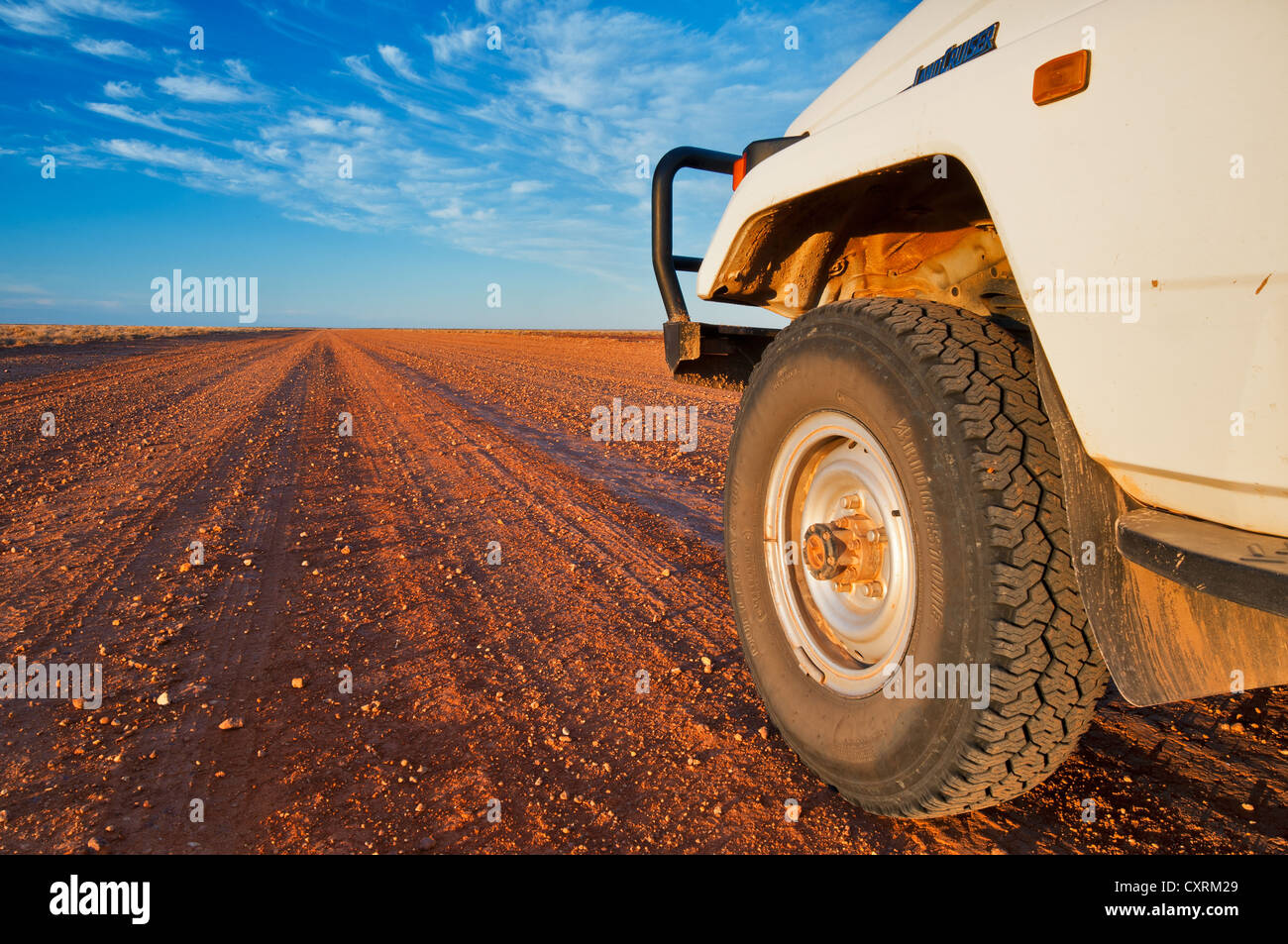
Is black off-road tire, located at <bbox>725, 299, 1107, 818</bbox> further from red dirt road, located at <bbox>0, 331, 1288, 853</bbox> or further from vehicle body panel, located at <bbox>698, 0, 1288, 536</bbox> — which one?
red dirt road, located at <bbox>0, 331, 1288, 853</bbox>

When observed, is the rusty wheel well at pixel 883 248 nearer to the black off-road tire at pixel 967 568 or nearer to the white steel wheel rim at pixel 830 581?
the black off-road tire at pixel 967 568

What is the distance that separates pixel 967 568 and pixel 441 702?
6.20 feet

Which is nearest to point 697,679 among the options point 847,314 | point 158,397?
point 847,314

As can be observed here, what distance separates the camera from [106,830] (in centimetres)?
184

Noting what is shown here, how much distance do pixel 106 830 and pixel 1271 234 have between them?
9.36ft

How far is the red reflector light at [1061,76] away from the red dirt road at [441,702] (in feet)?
5.69

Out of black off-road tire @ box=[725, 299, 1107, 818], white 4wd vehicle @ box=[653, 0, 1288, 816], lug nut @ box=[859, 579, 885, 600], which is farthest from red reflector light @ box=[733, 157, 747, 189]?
lug nut @ box=[859, 579, 885, 600]

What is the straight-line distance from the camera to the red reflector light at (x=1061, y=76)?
1.22 m

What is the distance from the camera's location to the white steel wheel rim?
70.9 inches

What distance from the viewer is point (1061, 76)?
125 centimetres

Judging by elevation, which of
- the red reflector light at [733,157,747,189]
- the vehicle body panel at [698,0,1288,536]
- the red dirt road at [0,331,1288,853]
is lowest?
the red dirt road at [0,331,1288,853]

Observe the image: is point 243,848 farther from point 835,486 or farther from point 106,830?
point 835,486

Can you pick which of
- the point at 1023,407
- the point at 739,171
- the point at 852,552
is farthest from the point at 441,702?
the point at 739,171

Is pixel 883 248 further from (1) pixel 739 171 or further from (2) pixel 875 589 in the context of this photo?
(2) pixel 875 589
